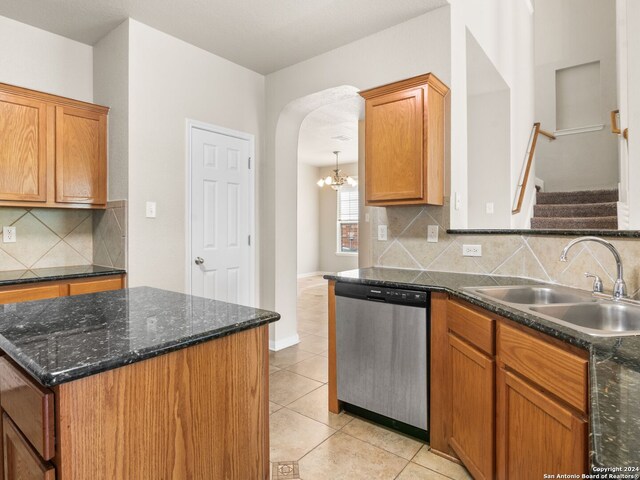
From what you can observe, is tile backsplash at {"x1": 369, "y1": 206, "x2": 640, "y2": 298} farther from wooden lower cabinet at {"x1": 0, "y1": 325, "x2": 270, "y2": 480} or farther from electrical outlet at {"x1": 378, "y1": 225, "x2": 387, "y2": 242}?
wooden lower cabinet at {"x1": 0, "y1": 325, "x2": 270, "y2": 480}

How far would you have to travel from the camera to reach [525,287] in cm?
203

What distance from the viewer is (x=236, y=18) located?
291cm

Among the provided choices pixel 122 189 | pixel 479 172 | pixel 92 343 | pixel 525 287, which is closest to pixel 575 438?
pixel 525 287

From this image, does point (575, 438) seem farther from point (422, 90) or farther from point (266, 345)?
point (422, 90)

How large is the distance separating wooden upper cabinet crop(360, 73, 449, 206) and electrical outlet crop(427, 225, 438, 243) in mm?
219

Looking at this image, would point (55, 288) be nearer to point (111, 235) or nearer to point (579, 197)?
point (111, 235)

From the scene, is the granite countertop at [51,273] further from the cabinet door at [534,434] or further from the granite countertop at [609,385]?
the cabinet door at [534,434]

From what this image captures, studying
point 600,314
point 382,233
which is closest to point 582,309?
point 600,314

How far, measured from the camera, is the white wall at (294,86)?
2.82m

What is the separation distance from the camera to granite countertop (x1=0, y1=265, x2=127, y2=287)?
2498 millimetres

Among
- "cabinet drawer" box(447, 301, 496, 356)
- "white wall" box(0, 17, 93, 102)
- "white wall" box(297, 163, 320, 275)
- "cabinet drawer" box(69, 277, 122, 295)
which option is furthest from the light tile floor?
"white wall" box(297, 163, 320, 275)

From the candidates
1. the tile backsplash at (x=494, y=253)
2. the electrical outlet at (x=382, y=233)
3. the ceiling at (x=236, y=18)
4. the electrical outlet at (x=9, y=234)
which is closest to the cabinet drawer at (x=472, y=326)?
the tile backsplash at (x=494, y=253)

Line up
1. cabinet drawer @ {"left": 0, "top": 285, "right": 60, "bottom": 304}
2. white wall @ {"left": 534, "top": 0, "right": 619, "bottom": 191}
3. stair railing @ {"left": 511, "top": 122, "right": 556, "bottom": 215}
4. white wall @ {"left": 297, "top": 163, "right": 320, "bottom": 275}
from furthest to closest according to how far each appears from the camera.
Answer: white wall @ {"left": 297, "top": 163, "right": 320, "bottom": 275}
white wall @ {"left": 534, "top": 0, "right": 619, "bottom": 191}
stair railing @ {"left": 511, "top": 122, "right": 556, "bottom": 215}
cabinet drawer @ {"left": 0, "top": 285, "right": 60, "bottom": 304}

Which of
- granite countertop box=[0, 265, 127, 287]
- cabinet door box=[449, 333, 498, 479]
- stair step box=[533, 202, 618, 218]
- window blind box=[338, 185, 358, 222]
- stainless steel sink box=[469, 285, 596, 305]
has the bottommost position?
cabinet door box=[449, 333, 498, 479]
